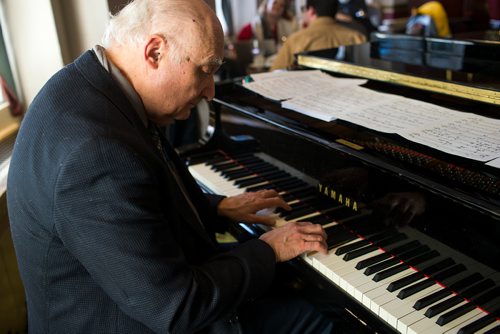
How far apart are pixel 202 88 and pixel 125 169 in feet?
1.20

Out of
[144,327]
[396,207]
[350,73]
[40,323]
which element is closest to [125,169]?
[144,327]

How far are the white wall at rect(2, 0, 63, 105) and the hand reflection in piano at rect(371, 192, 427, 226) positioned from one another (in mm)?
1901

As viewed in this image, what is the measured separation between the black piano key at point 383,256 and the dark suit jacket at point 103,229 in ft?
0.82

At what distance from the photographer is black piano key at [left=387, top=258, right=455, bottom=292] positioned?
1.25 metres

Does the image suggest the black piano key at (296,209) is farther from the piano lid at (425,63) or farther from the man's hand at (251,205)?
the piano lid at (425,63)

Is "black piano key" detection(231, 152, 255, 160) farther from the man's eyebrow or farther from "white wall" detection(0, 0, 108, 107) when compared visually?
"white wall" detection(0, 0, 108, 107)

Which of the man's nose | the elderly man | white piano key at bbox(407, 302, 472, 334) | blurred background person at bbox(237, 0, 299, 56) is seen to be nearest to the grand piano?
white piano key at bbox(407, 302, 472, 334)

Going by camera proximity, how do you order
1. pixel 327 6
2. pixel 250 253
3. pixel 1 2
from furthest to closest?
pixel 327 6 < pixel 1 2 < pixel 250 253

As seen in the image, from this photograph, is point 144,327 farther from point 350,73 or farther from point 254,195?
point 350,73

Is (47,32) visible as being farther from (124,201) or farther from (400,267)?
(400,267)

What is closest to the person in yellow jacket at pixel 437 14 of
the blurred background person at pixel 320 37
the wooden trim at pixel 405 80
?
the blurred background person at pixel 320 37

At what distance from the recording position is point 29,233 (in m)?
1.20

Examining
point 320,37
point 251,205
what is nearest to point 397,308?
point 251,205

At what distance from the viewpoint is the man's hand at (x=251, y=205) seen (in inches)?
65.6
